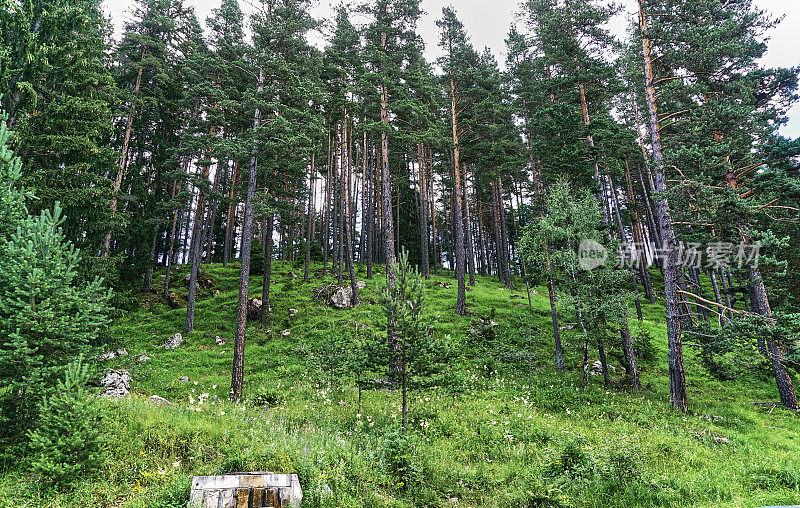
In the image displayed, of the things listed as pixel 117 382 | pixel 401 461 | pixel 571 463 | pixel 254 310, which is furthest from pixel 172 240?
pixel 571 463

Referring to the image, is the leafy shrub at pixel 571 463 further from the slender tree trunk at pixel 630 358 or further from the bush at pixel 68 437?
the bush at pixel 68 437

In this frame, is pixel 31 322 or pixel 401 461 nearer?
pixel 31 322

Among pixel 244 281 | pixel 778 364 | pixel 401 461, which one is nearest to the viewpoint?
pixel 401 461

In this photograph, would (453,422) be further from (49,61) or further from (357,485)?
(49,61)

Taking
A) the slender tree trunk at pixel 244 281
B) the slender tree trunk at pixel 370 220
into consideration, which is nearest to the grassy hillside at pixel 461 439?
the slender tree trunk at pixel 244 281

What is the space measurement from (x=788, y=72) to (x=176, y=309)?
123 ft

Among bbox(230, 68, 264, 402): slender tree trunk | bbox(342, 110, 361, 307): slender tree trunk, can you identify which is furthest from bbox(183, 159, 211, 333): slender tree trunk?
bbox(342, 110, 361, 307): slender tree trunk

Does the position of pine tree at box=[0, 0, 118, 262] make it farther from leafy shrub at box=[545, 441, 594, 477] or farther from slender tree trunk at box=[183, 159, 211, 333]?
leafy shrub at box=[545, 441, 594, 477]

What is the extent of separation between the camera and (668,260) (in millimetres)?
12898

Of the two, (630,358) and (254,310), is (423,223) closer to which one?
(254,310)

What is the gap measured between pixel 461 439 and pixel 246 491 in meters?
5.78

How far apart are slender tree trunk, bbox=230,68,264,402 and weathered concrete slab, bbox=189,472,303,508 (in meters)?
6.96

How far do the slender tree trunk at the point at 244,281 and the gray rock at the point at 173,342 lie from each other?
6.88 m

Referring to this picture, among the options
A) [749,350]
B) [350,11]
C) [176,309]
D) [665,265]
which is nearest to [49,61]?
[350,11]
